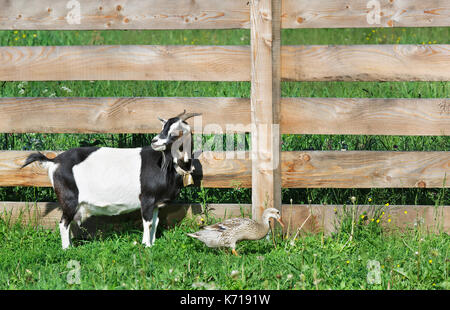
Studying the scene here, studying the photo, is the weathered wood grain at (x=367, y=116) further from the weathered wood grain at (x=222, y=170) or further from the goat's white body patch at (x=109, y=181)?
the goat's white body patch at (x=109, y=181)

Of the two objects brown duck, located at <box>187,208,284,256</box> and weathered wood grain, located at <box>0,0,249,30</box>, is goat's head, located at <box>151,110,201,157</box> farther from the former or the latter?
weathered wood grain, located at <box>0,0,249,30</box>

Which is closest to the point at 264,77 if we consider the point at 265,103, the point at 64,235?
the point at 265,103

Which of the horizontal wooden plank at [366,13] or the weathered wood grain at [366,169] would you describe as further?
the weathered wood grain at [366,169]

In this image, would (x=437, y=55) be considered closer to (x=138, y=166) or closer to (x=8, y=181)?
(x=138, y=166)

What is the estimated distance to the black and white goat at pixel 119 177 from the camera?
16.0ft

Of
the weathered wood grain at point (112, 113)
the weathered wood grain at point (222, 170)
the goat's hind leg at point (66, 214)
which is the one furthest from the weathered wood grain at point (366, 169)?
the goat's hind leg at point (66, 214)

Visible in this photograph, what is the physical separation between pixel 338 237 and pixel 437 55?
1.72 metres

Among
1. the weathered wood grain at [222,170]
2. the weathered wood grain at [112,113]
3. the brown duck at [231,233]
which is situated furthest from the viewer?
the weathered wood grain at [222,170]

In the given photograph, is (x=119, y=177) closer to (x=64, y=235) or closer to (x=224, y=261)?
(x=64, y=235)

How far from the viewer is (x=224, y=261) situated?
4402mm

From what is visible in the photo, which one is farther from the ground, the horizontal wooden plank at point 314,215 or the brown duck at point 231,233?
the brown duck at point 231,233

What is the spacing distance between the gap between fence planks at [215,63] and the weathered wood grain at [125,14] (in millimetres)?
195

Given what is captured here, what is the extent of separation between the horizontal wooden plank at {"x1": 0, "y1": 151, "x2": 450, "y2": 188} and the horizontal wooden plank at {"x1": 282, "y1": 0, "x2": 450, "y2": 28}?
1.09m

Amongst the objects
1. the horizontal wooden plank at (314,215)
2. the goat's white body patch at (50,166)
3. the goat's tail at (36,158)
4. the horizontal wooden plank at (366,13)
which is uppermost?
the horizontal wooden plank at (366,13)
